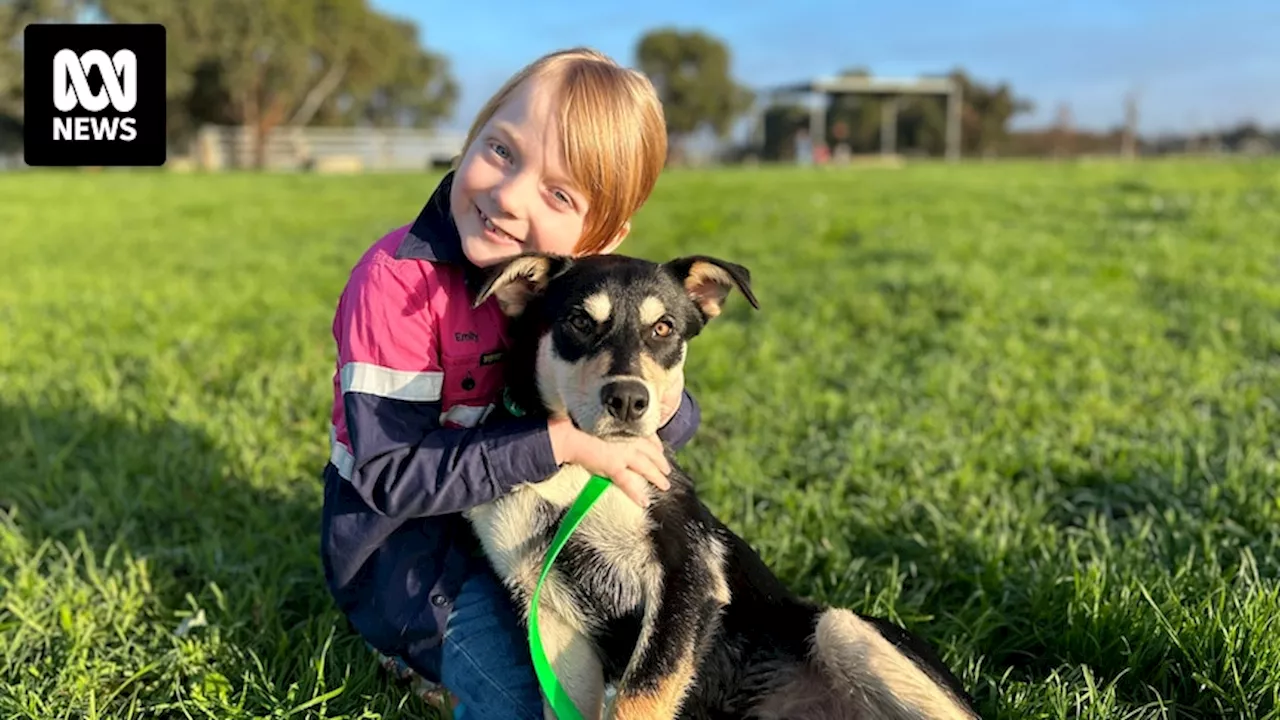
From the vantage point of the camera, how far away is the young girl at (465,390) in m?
2.37

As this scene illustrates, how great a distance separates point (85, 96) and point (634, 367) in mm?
4045

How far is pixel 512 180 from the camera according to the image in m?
2.50

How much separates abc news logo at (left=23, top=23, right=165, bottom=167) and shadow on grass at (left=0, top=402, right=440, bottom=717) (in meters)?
1.45

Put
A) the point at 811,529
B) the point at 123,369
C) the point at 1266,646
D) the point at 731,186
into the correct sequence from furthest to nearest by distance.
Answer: the point at 731,186 < the point at 123,369 < the point at 811,529 < the point at 1266,646

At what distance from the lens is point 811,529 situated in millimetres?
Result: 3727

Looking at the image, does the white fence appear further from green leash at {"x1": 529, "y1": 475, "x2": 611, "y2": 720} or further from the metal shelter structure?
green leash at {"x1": 529, "y1": 475, "x2": 611, "y2": 720}

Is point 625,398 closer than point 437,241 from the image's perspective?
Yes

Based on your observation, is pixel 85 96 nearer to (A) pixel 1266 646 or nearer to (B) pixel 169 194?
(A) pixel 1266 646

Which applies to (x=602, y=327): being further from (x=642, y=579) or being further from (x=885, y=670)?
(x=885, y=670)

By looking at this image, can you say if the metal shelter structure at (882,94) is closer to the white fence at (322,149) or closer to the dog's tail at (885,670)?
the white fence at (322,149)

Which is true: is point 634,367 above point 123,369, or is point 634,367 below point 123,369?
above

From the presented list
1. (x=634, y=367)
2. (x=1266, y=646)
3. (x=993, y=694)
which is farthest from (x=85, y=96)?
(x=1266, y=646)

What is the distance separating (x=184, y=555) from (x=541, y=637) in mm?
1925

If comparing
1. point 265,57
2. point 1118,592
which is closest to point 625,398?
point 1118,592
